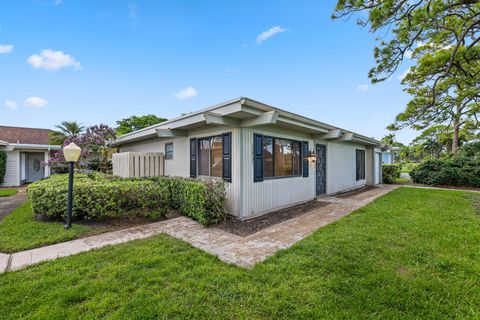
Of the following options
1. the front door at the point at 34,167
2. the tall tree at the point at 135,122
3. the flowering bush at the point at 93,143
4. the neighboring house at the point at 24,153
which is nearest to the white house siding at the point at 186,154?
the flowering bush at the point at 93,143

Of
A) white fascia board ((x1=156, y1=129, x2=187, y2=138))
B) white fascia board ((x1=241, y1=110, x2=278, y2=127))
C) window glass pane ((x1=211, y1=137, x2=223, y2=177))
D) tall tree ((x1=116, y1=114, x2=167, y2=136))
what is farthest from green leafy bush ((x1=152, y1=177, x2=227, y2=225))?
tall tree ((x1=116, y1=114, x2=167, y2=136))

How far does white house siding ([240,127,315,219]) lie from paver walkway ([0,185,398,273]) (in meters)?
0.87

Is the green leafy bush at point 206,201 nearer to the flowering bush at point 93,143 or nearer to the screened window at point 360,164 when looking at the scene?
the flowering bush at point 93,143

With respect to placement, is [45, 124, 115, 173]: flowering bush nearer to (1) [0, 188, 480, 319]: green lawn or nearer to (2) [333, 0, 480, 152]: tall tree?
(1) [0, 188, 480, 319]: green lawn

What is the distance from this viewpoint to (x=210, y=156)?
6191mm

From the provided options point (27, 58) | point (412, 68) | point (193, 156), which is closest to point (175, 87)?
point (27, 58)

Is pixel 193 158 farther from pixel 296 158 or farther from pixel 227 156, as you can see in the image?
pixel 296 158

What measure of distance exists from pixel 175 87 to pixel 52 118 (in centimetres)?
1100

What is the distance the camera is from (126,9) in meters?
7.78

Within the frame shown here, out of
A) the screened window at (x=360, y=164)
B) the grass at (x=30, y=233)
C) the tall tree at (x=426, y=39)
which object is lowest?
the grass at (x=30, y=233)

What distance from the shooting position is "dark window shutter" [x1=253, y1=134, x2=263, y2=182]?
219 inches

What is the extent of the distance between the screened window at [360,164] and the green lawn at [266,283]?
8184 mm

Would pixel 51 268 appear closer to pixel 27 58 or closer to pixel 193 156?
pixel 193 156

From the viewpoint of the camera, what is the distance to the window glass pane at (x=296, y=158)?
7059mm
